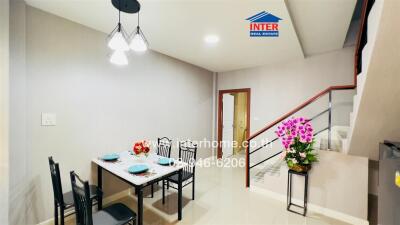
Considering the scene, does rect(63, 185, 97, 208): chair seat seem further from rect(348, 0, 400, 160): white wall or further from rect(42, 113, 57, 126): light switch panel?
rect(348, 0, 400, 160): white wall

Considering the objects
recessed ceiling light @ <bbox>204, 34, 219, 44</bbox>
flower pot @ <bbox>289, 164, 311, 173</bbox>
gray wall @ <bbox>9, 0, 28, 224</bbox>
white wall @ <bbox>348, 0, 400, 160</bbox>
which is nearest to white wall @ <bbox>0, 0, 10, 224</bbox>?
gray wall @ <bbox>9, 0, 28, 224</bbox>

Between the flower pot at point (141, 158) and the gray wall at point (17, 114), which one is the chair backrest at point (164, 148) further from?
the gray wall at point (17, 114)

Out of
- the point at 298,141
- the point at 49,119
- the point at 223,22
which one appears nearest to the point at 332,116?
the point at 298,141

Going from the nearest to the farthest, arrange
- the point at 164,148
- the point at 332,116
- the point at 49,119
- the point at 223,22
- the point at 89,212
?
the point at 89,212 → the point at 49,119 → the point at 223,22 → the point at 164,148 → the point at 332,116

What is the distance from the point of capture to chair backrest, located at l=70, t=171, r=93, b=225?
1.25 m

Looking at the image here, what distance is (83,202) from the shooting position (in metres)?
1.33

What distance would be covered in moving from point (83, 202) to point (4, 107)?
4.14 feet

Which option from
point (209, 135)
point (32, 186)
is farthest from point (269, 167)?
point (32, 186)

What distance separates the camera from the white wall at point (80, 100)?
6.43 feet

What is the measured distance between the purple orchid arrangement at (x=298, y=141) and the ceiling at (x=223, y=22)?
1255mm

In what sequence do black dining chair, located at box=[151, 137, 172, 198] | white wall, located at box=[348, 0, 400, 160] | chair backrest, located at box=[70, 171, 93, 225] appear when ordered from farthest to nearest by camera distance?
1. black dining chair, located at box=[151, 137, 172, 198]
2. chair backrest, located at box=[70, 171, 93, 225]
3. white wall, located at box=[348, 0, 400, 160]

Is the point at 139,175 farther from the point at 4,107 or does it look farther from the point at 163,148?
the point at 4,107

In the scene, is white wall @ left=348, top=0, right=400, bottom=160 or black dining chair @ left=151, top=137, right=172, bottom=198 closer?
white wall @ left=348, top=0, right=400, bottom=160

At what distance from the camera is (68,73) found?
218 cm
